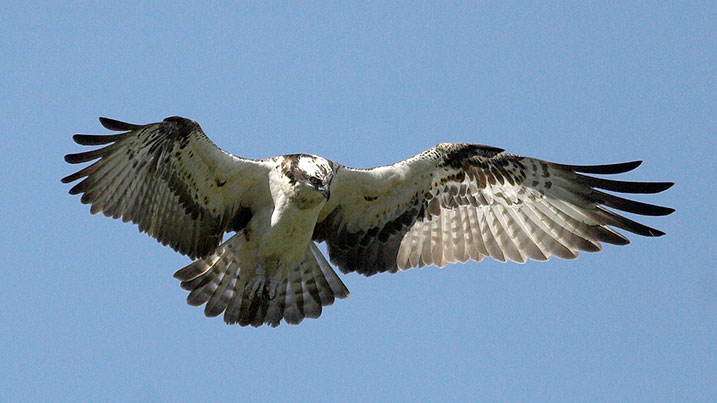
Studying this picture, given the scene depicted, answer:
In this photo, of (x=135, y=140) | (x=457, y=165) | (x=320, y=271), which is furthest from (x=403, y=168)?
(x=135, y=140)

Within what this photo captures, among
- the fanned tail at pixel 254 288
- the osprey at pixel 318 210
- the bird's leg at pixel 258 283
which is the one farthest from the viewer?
the bird's leg at pixel 258 283

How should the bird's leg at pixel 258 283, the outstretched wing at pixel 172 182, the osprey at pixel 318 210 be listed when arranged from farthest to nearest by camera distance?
1. the bird's leg at pixel 258 283
2. the osprey at pixel 318 210
3. the outstretched wing at pixel 172 182

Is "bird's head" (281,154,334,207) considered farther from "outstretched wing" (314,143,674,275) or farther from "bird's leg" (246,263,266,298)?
"bird's leg" (246,263,266,298)

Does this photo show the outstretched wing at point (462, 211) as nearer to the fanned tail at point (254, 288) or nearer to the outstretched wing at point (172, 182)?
the fanned tail at point (254, 288)

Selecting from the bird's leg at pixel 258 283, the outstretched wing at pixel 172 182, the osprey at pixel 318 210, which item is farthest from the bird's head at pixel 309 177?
the bird's leg at pixel 258 283

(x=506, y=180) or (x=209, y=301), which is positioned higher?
(x=506, y=180)

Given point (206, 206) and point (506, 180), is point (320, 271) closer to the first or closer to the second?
point (206, 206)

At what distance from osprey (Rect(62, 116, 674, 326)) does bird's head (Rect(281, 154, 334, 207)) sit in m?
0.01

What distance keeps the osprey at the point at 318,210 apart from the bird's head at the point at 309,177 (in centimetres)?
1

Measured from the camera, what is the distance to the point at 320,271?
432 inches

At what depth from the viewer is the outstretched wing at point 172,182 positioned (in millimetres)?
9992

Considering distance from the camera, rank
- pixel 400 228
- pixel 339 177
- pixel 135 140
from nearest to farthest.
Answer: pixel 135 140, pixel 339 177, pixel 400 228

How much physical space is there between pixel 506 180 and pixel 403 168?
46.8 inches

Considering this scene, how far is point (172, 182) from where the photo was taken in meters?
10.5
